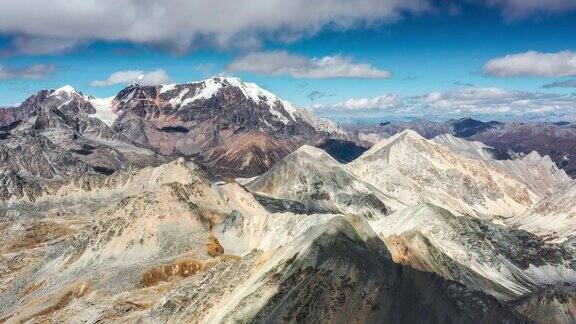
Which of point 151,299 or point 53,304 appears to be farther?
point 53,304

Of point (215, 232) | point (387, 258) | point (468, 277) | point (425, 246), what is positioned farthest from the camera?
point (215, 232)

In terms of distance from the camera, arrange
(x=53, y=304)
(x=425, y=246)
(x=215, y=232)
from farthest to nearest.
→ 1. (x=215, y=232)
2. (x=425, y=246)
3. (x=53, y=304)

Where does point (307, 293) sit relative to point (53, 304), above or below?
above

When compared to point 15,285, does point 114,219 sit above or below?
above

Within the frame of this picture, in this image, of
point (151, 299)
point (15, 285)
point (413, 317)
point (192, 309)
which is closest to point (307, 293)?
point (413, 317)

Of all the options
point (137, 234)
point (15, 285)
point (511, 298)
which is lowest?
point (511, 298)

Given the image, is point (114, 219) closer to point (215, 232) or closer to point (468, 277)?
point (215, 232)

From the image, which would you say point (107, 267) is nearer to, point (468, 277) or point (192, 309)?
point (192, 309)

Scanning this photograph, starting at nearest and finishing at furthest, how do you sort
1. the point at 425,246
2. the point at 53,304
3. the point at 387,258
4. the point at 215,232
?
the point at 387,258, the point at 53,304, the point at 425,246, the point at 215,232

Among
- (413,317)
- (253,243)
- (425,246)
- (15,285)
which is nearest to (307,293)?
(413,317)
